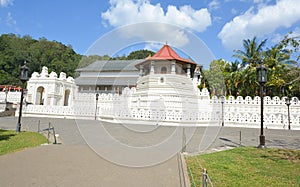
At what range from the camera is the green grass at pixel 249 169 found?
155 inches

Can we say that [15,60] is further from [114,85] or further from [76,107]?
[76,107]

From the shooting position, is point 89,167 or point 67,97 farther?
point 67,97

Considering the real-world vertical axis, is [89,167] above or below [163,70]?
below

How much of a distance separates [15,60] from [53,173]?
58.6 meters

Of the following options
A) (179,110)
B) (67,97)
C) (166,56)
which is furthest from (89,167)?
(67,97)

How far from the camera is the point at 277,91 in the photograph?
985 inches

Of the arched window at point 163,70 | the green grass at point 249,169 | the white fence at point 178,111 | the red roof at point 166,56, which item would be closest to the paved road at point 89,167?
the green grass at point 249,169

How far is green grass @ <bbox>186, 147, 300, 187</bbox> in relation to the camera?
3938mm

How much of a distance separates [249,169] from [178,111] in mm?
11319

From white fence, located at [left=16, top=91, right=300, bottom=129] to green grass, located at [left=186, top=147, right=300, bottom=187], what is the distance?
366 inches

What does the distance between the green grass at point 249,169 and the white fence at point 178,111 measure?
9286mm

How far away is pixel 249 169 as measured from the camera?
189 inches

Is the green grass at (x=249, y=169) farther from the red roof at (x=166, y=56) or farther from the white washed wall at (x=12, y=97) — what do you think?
the white washed wall at (x=12, y=97)

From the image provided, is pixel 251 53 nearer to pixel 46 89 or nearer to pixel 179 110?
pixel 179 110
